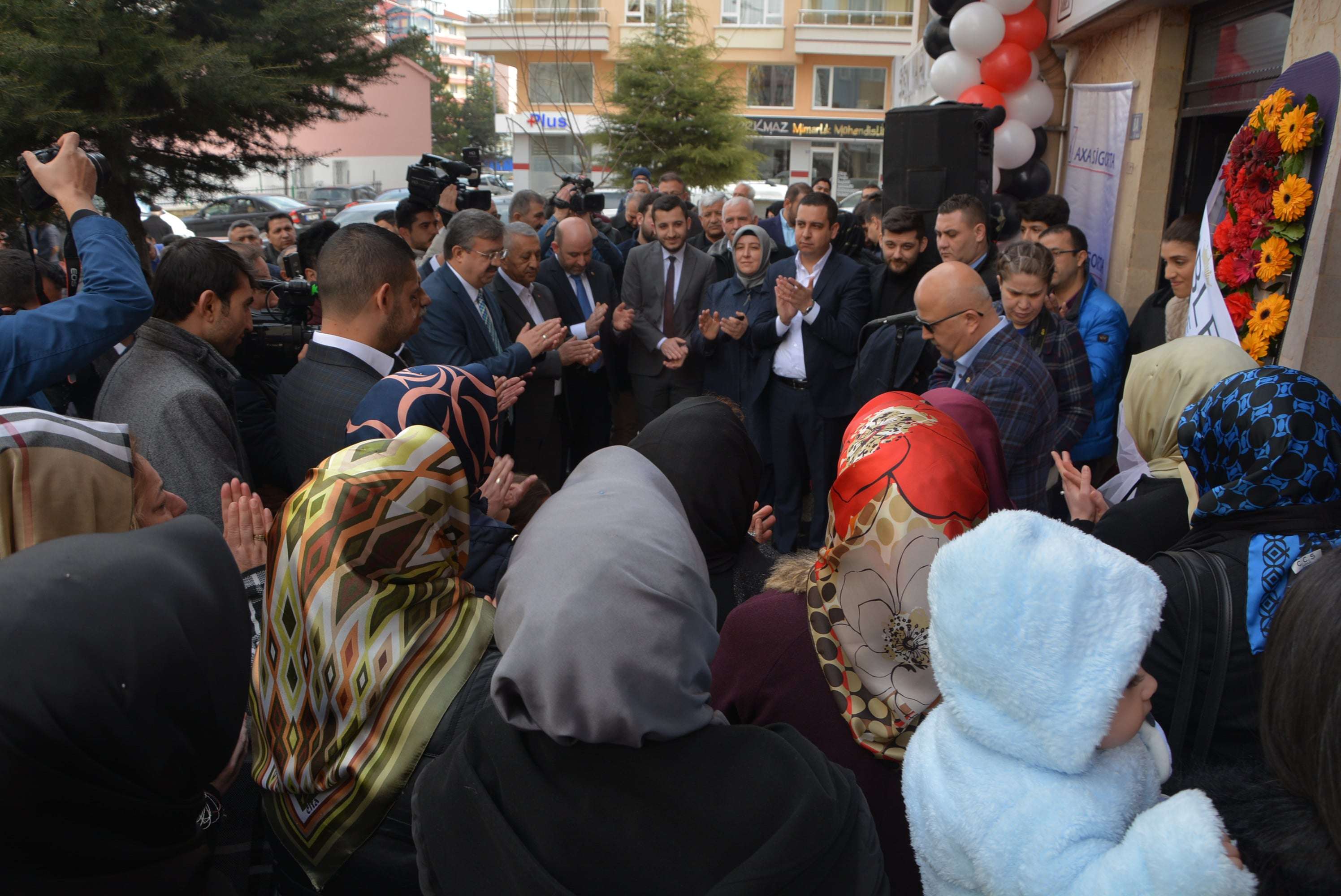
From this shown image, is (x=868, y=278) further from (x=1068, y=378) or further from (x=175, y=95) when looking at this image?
(x=175, y=95)

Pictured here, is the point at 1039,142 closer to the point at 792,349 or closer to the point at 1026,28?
the point at 1026,28

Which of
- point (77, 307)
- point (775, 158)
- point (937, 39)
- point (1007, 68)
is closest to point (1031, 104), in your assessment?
point (1007, 68)

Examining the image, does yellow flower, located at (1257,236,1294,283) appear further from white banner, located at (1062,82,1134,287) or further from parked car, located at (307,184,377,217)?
parked car, located at (307,184,377,217)

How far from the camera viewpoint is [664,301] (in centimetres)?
605

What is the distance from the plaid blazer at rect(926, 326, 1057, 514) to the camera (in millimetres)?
3016

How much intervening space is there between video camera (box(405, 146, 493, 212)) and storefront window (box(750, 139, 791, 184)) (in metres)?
28.1

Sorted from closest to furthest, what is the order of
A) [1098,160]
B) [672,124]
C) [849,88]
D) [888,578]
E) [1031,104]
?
[888,578]
[1098,160]
[1031,104]
[672,124]
[849,88]

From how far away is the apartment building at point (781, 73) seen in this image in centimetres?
2945

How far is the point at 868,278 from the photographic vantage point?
536 centimetres

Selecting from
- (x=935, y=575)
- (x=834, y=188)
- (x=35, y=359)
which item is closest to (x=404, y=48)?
(x=35, y=359)

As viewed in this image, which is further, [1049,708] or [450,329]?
[450,329]

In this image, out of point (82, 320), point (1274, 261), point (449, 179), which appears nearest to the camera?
point (82, 320)

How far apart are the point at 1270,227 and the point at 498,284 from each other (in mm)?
3809

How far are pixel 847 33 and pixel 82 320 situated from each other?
32317mm
